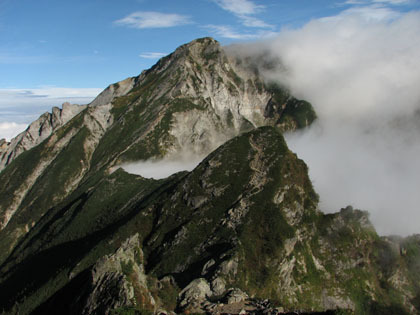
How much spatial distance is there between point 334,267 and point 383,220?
65601 millimetres

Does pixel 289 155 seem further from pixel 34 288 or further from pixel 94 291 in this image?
pixel 34 288

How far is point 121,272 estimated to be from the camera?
86.4 metres

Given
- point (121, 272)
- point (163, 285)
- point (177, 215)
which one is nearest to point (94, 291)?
point (121, 272)

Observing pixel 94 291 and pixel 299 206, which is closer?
pixel 94 291

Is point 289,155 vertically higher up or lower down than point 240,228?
higher up

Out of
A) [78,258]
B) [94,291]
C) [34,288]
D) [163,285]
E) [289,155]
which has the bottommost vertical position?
[34,288]

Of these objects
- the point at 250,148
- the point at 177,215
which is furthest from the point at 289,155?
the point at 177,215

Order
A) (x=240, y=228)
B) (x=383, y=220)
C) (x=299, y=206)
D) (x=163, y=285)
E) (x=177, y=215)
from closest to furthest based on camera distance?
(x=163, y=285) → (x=240, y=228) → (x=299, y=206) → (x=177, y=215) → (x=383, y=220)

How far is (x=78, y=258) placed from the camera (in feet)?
566

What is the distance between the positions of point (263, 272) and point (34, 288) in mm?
108233

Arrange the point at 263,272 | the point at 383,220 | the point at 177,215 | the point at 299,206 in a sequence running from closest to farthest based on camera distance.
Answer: the point at 263,272 < the point at 299,206 < the point at 177,215 < the point at 383,220

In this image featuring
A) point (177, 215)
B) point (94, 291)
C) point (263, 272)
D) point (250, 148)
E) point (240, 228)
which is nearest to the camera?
point (94, 291)

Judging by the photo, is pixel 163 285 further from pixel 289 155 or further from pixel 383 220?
pixel 383 220

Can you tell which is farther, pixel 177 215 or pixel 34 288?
pixel 34 288
